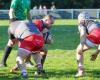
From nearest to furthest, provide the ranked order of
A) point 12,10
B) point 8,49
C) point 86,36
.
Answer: point 86,36, point 12,10, point 8,49

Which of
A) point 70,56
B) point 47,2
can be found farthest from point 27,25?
point 47,2

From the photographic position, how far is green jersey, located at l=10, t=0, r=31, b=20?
41.8 feet

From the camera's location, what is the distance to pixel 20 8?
504 inches

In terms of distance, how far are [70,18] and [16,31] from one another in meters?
41.5

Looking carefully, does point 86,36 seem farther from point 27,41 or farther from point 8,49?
point 8,49

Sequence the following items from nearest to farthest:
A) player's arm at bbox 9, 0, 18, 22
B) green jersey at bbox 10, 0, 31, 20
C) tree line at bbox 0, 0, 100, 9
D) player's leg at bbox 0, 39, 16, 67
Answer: player's arm at bbox 9, 0, 18, 22 → green jersey at bbox 10, 0, 31, 20 → player's leg at bbox 0, 39, 16, 67 → tree line at bbox 0, 0, 100, 9

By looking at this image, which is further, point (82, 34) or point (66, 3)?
point (66, 3)

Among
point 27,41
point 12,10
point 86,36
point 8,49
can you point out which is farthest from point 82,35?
point 8,49

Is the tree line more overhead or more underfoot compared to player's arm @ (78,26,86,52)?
more underfoot

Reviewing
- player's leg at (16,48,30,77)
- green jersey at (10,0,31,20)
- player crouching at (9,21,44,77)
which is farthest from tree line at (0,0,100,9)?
player's leg at (16,48,30,77)

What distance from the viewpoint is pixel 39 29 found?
11477mm

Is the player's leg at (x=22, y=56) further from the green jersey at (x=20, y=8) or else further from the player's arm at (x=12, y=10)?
the green jersey at (x=20, y=8)

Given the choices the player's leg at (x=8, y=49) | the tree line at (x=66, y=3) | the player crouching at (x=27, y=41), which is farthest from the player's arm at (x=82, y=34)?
the tree line at (x=66, y=3)

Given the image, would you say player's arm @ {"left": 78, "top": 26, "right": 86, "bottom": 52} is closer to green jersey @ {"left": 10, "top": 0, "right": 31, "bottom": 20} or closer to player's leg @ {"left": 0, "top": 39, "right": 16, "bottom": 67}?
green jersey @ {"left": 10, "top": 0, "right": 31, "bottom": 20}
